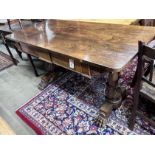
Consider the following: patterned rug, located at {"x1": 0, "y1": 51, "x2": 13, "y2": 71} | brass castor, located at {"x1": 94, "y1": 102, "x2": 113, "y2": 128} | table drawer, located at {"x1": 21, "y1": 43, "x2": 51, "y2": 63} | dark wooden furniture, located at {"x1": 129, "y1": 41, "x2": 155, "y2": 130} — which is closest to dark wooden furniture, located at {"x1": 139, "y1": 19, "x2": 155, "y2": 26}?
dark wooden furniture, located at {"x1": 129, "y1": 41, "x2": 155, "y2": 130}

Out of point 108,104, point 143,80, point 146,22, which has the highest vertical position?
point 146,22

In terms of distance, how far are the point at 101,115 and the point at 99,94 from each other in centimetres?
37

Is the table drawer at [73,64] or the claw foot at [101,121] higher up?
the table drawer at [73,64]

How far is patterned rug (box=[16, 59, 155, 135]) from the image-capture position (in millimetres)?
1422

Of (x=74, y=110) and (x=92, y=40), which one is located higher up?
(x=92, y=40)

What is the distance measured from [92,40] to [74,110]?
29.3 inches

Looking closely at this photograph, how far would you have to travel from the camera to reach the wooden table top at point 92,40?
1.13 m

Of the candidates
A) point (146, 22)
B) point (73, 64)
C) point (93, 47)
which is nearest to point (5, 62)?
point (73, 64)

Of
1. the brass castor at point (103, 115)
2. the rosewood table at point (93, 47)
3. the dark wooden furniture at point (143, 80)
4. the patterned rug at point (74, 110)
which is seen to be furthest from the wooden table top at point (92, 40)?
the patterned rug at point (74, 110)

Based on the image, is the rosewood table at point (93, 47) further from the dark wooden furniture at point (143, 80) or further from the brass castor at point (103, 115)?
the dark wooden furniture at point (143, 80)

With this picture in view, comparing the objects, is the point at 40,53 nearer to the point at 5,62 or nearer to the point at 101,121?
the point at 101,121

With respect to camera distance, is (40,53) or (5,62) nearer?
(40,53)

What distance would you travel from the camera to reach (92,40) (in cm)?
142
